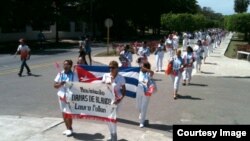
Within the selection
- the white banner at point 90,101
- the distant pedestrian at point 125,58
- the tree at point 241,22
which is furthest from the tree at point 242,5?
the white banner at point 90,101

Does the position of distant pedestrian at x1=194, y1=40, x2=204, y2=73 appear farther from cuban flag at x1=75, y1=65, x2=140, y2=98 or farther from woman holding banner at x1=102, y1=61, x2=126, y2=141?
woman holding banner at x1=102, y1=61, x2=126, y2=141

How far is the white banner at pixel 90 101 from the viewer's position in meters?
8.91

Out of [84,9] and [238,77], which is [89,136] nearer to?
[238,77]

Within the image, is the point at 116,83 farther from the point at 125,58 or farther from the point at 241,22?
the point at 241,22

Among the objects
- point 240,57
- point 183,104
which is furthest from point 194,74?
point 240,57

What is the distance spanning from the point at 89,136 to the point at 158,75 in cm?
1243

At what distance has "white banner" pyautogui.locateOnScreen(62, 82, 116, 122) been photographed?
29.2 feet

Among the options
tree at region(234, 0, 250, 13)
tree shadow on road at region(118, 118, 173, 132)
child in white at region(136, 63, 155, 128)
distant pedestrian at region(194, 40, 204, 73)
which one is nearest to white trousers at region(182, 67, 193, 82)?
distant pedestrian at region(194, 40, 204, 73)

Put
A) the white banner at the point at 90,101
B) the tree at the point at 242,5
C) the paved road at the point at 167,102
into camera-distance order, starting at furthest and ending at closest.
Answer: the tree at the point at 242,5 < the paved road at the point at 167,102 < the white banner at the point at 90,101

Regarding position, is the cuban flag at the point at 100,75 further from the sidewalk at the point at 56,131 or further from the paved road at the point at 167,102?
the sidewalk at the point at 56,131

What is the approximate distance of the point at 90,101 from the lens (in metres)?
9.13

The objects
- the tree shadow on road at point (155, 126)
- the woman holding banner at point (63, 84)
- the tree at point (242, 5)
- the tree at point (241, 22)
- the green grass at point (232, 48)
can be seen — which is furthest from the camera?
the tree at point (242, 5)

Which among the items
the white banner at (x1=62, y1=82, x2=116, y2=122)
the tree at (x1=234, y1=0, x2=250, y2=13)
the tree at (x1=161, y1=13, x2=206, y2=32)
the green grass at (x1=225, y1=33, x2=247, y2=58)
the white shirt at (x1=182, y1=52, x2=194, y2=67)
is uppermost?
the tree at (x1=234, y1=0, x2=250, y2=13)

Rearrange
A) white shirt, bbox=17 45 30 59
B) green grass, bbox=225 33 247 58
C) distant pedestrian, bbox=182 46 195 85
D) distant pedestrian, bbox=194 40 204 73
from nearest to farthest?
distant pedestrian, bbox=182 46 195 85 < white shirt, bbox=17 45 30 59 < distant pedestrian, bbox=194 40 204 73 < green grass, bbox=225 33 247 58
